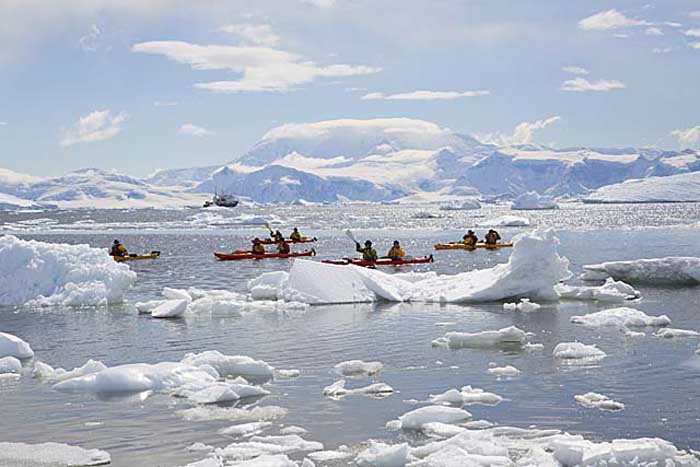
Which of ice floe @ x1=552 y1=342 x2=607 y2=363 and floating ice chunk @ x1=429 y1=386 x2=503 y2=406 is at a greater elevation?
ice floe @ x1=552 y1=342 x2=607 y2=363

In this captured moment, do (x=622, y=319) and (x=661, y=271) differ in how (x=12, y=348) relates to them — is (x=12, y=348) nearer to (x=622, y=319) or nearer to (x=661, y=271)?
(x=622, y=319)

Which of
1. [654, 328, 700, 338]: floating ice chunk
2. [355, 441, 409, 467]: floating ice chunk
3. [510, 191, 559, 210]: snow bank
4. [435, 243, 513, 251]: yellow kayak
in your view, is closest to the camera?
[355, 441, 409, 467]: floating ice chunk

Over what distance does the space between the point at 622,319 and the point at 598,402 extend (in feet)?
21.6

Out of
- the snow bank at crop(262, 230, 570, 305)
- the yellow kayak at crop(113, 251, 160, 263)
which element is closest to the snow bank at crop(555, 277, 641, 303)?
the snow bank at crop(262, 230, 570, 305)

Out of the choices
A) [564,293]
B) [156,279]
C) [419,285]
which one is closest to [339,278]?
[419,285]

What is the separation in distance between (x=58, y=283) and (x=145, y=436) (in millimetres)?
13415

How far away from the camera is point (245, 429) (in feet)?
32.3

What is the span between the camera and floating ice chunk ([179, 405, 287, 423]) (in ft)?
34.2

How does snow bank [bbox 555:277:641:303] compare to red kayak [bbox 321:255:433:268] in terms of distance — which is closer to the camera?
snow bank [bbox 555:277:641:303]

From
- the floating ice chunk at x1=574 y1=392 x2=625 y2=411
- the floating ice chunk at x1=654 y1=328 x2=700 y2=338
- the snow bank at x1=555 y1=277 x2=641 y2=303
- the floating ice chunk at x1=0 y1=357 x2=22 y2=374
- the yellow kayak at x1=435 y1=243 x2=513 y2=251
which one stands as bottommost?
the floating ice chunk at x1=574 y1=392 x2=625 y2=411

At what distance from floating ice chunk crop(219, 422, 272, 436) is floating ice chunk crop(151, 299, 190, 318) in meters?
9.71

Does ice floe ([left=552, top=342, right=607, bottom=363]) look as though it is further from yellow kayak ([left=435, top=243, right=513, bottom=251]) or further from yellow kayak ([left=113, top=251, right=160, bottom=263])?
yellow kayak ([left=435, top=243, right=513, bottom=251])

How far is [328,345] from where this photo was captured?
1561cm

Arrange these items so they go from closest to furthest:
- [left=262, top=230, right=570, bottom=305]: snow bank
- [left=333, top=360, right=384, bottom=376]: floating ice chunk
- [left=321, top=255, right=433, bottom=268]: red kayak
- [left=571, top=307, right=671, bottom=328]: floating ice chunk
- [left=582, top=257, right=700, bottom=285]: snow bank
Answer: [left=333, top=360, right=384, bottom=376]: floating ice chunk
[left=571, top=307, right=671, bottom=328]: floating ice chunk
[left=262, top=230, right=570, bottom=305]: snow bank
[left=582, top=257, right=700, bottom=285]: snow bank
[left=321, top=255, right=433, bottom=268]: red kayak
